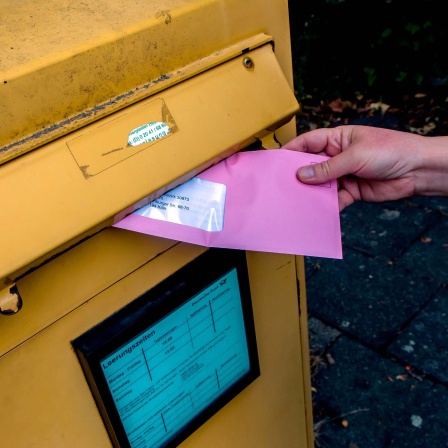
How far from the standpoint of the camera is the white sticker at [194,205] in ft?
3.33

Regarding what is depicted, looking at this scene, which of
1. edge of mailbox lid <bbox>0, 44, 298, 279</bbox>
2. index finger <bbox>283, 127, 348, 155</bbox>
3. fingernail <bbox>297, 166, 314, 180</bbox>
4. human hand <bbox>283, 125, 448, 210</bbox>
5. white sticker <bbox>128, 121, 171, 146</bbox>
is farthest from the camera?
index finger <bbox>283, 127, 348, 155</bbox>

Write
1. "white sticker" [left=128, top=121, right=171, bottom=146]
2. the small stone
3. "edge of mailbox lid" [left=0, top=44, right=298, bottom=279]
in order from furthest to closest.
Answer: the small stone < "white sticker" [left=128, top=121, right=171, bottom=146] < "edge of mailbox lid" [left=0, top=44, right=298, bottom=279]

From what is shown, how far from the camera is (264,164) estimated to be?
1.14 meters

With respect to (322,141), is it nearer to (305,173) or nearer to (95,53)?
(305,173)

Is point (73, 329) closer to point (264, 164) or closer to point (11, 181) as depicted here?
point (11, 181)

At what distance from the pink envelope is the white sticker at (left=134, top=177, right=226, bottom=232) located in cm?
1

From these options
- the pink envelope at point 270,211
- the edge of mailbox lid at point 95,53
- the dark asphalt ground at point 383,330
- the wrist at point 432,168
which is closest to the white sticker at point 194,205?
the pink envelope at point 270,211

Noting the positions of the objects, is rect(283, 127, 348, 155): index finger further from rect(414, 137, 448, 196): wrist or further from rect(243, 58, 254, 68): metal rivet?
rect(243, 58, 254, 68): metal rivet

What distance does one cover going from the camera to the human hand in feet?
4.50

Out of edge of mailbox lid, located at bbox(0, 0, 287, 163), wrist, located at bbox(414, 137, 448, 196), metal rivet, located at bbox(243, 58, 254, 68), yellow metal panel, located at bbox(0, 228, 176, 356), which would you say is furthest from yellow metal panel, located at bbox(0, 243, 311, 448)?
wrist, located at bbox(414, 137, 448, 196)

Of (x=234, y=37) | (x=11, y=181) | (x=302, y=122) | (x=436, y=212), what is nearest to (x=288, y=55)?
(x=234, y=37)

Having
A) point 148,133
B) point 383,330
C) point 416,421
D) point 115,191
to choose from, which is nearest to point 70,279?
point 115,191

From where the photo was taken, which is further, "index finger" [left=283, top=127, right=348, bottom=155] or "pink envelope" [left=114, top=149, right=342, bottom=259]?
"index finger" [left=283, top=127, right=348, bottom=155]

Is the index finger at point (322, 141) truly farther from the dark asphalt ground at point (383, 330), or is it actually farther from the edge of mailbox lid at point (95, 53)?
the dark asphalt ground at point (383, 330)
